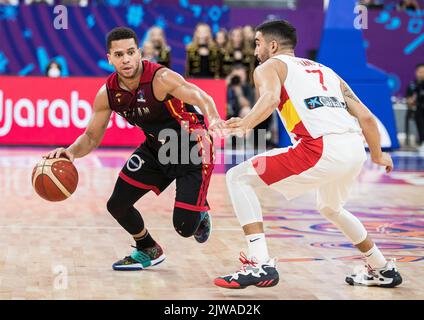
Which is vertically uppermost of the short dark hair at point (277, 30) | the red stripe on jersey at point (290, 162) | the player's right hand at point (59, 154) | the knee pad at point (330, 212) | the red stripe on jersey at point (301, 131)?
the short dark hair at point (277, 30)

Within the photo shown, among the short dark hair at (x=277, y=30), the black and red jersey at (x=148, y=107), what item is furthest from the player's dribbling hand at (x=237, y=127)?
the black and red jersey at (x=148, y=107)

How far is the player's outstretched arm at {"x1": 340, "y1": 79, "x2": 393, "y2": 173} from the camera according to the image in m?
6.07

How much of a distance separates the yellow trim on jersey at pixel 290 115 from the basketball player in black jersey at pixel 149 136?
56 centimetres

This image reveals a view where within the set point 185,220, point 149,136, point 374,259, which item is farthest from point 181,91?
point 374,259

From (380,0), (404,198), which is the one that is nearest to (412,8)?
(380,0)

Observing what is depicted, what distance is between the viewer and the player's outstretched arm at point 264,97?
5742 millimetres

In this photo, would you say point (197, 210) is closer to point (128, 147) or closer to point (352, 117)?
point (352, 117)

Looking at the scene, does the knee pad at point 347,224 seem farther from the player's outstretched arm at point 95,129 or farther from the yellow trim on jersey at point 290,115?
the player's outstretched arm at point 95,129

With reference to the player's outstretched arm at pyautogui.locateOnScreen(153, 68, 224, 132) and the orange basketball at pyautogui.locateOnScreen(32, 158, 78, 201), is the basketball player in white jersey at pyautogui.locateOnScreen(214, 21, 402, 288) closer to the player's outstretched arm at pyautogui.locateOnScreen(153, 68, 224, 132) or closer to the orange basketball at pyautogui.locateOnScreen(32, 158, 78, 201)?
the player's outstretched arm at pyautogui.locateOnScreen(153, 68, 224, 132)

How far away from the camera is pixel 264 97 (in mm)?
5797

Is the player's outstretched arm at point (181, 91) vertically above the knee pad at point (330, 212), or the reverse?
the player's outstretched arm at point (181, 91)

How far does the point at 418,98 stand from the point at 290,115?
12.7 m

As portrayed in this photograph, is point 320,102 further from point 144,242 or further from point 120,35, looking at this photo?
point 144,242

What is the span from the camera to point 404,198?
11406 millimetres
